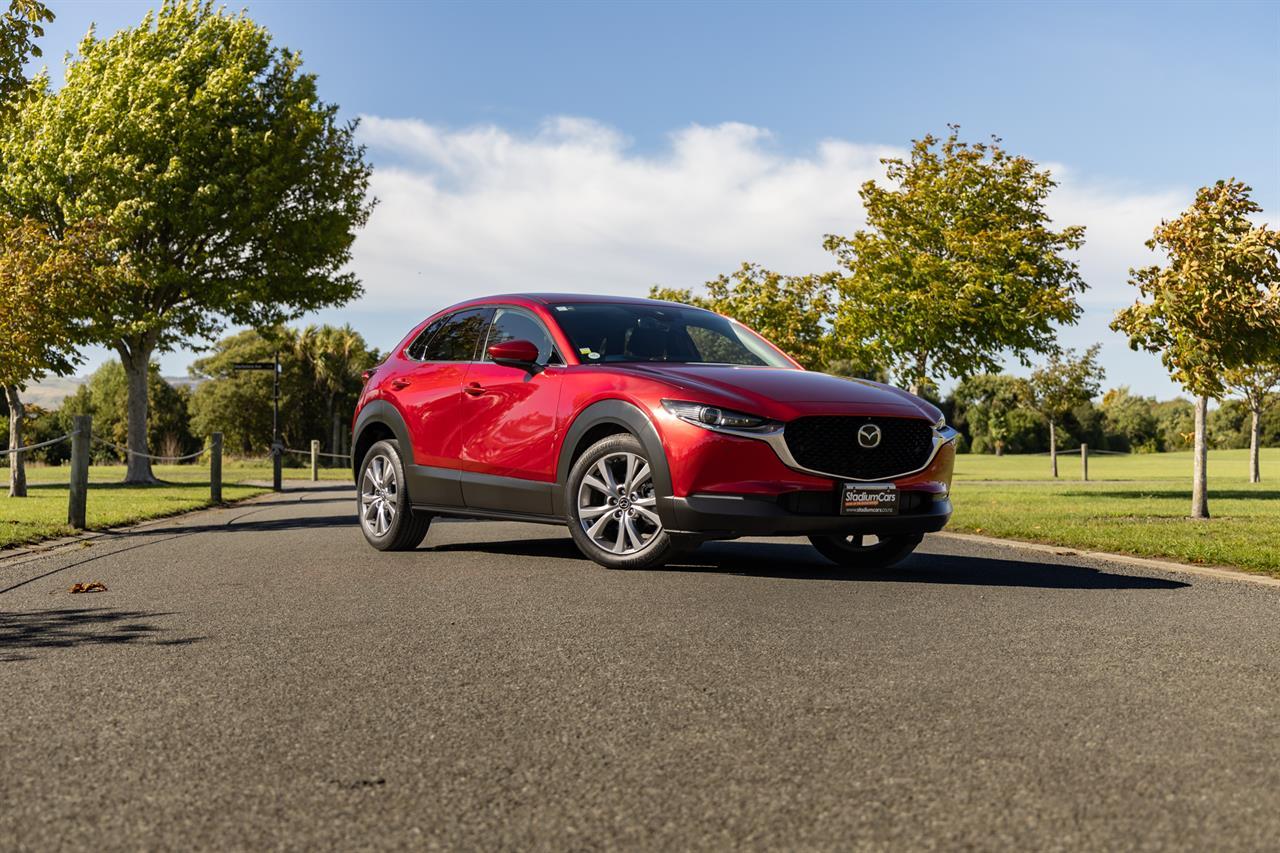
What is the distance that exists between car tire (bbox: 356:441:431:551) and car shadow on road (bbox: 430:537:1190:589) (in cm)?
34

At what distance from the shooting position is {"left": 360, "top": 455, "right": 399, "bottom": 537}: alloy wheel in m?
9.53

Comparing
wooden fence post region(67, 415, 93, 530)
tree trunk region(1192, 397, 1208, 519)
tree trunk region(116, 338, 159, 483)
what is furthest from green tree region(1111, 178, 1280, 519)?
tree trunk region(116, 338, 159, 483)

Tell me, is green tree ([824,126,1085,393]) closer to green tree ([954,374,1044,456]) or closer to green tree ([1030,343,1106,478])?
green tree ([1030,343,1106,478])

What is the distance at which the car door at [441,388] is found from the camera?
29.3ft

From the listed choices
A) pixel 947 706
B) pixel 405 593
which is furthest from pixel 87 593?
pixel 947 706

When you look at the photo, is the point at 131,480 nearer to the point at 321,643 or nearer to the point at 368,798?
the point at 321,643

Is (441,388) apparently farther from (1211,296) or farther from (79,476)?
(1211,296)

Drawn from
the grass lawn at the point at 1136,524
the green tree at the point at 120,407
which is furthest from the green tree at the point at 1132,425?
the grass lawn at the point at 1136,524

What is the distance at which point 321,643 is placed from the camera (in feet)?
17.2

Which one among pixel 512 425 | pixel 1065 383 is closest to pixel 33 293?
pixel 512 425

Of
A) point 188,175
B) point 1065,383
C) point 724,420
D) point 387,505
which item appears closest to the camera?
point 724,420

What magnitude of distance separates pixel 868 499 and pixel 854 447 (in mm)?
317

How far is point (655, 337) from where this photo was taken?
868cm

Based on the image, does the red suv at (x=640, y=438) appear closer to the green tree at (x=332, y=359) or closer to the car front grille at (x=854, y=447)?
the car front grille at (x=854, y=447)
